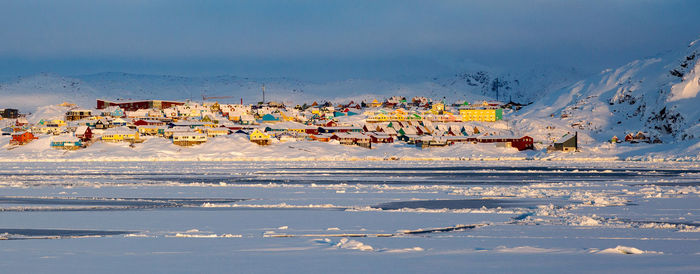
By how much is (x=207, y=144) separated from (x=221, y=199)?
70.4m

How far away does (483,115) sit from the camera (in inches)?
6201

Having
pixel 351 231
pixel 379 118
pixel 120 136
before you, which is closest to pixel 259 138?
pixel 120 136

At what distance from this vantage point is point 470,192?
38781 mm

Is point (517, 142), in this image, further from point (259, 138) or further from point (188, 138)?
point (188, 138)

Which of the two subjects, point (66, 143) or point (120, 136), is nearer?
point (66, 143)

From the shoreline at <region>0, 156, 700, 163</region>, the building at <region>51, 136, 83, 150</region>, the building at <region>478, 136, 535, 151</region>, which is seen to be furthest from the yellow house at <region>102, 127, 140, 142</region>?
the building at <region>478, 136, 535, 151</region>

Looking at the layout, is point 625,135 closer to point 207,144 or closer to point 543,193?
point 207,144

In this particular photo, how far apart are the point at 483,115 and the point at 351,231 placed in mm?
136994

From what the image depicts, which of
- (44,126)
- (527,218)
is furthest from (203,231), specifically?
(44,126)

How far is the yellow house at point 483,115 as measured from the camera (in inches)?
6147

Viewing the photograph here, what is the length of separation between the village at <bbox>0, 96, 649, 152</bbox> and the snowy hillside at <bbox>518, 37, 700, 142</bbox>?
6771mm

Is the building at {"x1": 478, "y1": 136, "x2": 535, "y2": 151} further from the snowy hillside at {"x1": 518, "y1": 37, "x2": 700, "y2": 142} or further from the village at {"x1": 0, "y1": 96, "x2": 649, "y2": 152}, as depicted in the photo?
the snowy hillside at {"x1": 518, "y1": 37, "x2": 700, "y2": 142}

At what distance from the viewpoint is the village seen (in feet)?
355

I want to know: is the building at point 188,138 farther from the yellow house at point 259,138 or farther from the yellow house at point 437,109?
the yellow house at point 437,109
